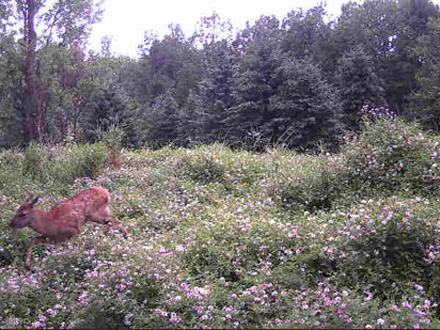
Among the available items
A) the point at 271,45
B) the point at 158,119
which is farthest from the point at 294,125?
the point at 158,119

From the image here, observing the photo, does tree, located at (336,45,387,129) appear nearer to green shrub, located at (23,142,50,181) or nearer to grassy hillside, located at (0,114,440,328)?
green shrub, located at (23,142,50,181)

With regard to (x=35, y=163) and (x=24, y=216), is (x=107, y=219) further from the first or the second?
(x=35, y=163)

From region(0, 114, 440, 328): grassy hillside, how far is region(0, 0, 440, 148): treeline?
5.63 metres

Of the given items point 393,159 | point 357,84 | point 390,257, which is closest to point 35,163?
point 393,159

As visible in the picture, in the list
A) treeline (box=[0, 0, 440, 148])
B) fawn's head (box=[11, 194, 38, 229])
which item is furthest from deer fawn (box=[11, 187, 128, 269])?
treeline (box=[0, 0, 440, 148])

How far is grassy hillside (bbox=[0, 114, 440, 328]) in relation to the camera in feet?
13.6

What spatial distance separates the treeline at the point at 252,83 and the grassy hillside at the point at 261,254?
18.5 ft

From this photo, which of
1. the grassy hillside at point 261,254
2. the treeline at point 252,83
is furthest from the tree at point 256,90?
the grassy hillside at point 261,254

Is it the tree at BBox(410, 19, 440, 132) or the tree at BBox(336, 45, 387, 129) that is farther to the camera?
the tree at BBox(336, 45, 387, 129)

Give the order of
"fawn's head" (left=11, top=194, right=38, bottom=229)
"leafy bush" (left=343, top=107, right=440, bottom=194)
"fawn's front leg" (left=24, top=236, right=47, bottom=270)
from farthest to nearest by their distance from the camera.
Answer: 1. "leafy bush" (left=343, top=107, right=440, bottom=194)
2. "fawn's head" (left=11, top=194, right=38, bottom=229)
3. "fawn's front leg" (left=24, top=236, right=47, bottom=270)

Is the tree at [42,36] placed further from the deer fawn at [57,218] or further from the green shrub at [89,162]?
the deer fawn at [57,218]

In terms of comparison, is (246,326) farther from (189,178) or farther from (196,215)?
(189,178)

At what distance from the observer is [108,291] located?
430cm

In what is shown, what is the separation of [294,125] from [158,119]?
12671mm
